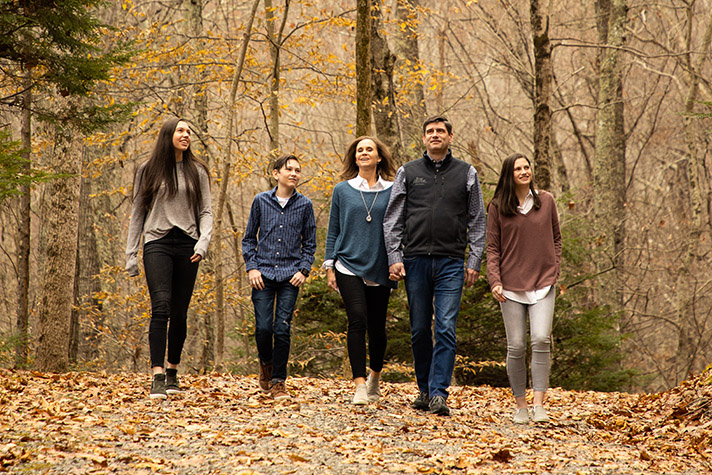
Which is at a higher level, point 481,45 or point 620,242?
point 481,45

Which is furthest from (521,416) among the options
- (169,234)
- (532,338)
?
(169,234)

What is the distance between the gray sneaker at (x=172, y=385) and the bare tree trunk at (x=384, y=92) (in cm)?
529

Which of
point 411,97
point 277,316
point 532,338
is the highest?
point 411,97

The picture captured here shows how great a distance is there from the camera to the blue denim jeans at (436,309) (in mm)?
5688

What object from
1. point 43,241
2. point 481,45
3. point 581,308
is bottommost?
point 581,308

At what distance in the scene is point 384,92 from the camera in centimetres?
1021

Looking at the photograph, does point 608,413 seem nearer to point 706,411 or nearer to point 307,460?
point 706,411

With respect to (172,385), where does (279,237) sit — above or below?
above

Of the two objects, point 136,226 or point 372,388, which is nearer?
point 136,226

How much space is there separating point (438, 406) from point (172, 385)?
237 centimetres

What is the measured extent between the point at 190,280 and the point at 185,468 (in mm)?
2405

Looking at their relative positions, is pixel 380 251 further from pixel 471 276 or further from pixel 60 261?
pixel 60 261

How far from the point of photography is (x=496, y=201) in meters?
5.87

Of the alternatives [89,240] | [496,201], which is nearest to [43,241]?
[89,240]
